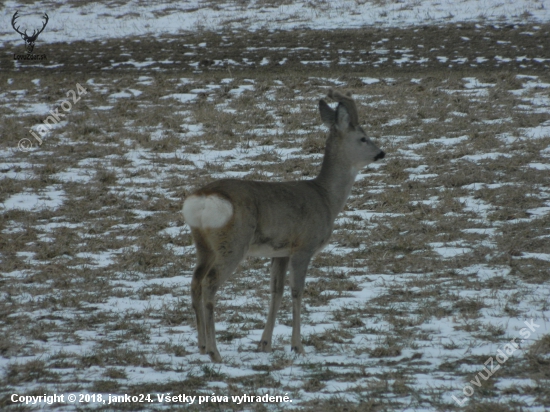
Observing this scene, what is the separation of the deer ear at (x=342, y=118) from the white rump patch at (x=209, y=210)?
5.72 feet

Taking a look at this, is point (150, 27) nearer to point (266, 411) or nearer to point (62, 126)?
point (62, 126)

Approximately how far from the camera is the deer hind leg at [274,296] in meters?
5.85

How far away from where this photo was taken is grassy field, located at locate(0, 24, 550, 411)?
5043mm

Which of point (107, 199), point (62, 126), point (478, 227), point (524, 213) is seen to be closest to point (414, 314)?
point (478, 227)

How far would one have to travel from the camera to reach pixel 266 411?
4.31 meters

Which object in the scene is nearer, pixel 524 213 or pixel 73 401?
pixel 73 401

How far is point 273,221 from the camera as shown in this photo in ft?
19.5

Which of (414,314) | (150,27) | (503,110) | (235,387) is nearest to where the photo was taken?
(235,387)

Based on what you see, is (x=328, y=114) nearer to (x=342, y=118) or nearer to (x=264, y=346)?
(x=342, y=118)

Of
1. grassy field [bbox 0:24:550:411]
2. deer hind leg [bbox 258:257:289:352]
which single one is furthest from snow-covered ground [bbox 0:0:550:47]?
deer hind leg [bbox 258:257:289:352]

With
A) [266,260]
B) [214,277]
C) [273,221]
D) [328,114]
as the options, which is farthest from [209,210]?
[266,260]

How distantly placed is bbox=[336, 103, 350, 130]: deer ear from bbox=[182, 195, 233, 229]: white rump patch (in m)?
1.74

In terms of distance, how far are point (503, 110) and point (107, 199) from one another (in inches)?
314

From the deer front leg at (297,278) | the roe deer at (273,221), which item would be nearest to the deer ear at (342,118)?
the roe deer at (273,221)
